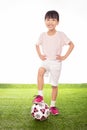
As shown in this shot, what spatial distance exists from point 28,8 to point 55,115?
1946mm

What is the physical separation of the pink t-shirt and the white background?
1426 mm

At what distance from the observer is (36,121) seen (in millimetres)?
2219

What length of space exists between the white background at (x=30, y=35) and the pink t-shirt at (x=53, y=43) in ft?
4.68

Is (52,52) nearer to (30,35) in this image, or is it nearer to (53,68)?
(53,68)

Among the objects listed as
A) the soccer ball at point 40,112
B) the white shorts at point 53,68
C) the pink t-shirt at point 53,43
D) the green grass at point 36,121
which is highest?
the pink t-shirt at point 53,43

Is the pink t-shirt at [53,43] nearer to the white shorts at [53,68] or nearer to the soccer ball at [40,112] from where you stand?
the white shorts at [53,68]

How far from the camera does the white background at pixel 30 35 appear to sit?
12.9 ft

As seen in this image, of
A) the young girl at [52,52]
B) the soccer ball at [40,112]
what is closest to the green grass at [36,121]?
the soccer ball at [40,112]

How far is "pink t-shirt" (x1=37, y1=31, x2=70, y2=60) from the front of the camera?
97.8 inches

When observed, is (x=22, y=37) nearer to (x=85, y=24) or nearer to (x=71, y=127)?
(x=85, y=24)

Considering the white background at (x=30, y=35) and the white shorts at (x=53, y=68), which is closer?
the white shorts at (x=53, y=68)

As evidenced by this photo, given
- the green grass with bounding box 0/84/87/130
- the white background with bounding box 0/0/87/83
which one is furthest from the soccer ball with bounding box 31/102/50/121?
the white background with bounding box 0/0/87/83

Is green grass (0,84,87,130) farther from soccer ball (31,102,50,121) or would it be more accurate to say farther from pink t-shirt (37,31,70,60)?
pink t-shirt (37,31,70,60)

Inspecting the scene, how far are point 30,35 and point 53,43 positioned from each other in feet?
4.87
